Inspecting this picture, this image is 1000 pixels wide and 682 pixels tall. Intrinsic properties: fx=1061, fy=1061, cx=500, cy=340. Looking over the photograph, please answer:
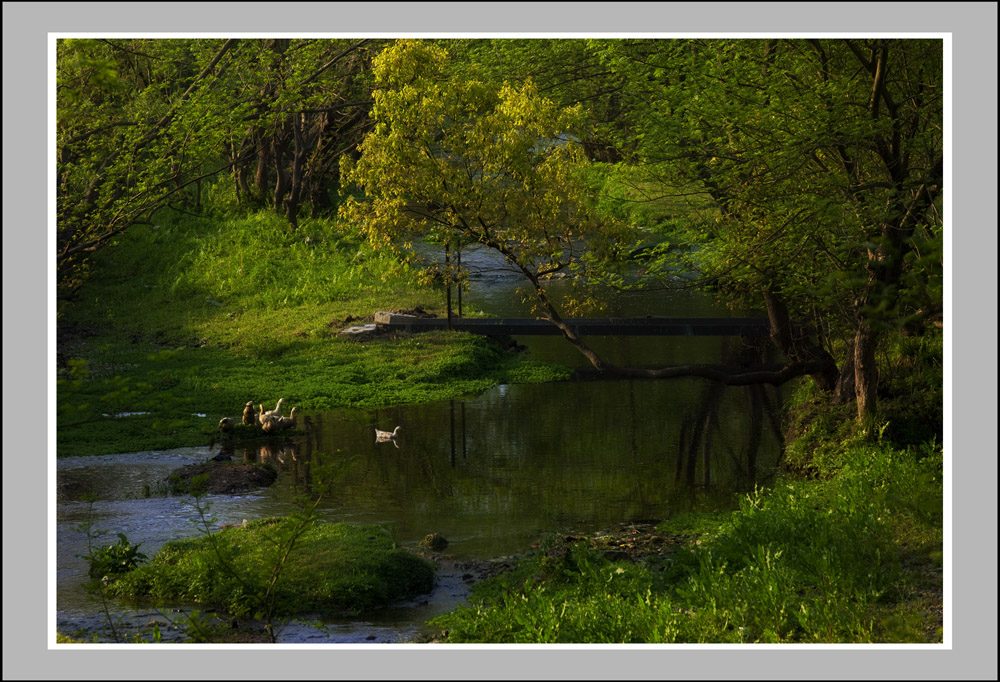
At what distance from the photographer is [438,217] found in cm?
1208

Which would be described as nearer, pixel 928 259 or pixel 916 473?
pixel 928 259

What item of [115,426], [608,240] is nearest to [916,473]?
[608,240]

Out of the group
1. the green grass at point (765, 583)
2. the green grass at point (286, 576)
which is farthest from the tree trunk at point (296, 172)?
the green grass at point (765, 583)

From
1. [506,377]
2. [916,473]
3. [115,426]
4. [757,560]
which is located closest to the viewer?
[757,560]

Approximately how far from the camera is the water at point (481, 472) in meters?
10.4

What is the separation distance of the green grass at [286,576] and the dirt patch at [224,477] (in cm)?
217

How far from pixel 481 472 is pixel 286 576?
4293 millimetres

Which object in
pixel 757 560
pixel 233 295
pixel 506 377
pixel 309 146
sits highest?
pixel 309 146

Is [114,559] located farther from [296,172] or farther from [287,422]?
[296,172]

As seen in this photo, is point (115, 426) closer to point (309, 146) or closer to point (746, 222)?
point (746, 222)

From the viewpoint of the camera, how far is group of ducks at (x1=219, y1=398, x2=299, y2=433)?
14539 millimetres

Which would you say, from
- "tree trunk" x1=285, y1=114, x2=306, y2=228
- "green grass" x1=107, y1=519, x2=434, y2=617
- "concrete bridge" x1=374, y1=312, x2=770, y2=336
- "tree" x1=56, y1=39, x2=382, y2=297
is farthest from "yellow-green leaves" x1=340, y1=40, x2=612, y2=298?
"tree trunk" x1=285, y1=114, x2=306, y2=228

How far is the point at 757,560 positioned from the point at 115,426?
31.8 ft

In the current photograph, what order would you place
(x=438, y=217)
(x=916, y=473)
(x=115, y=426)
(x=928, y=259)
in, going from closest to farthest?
(x=928, y=259)
(x=916, y=473)
(x=438, y=217)
(x=115, y=426)
